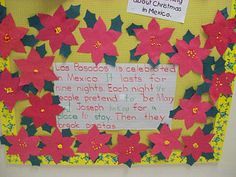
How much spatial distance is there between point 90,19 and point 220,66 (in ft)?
A: 1.32

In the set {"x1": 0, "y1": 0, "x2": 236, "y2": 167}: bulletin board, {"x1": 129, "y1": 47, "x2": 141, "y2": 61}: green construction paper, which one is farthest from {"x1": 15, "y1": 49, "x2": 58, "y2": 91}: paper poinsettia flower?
{"x1": 129, "y1": 47, "x2": 141, "y2": 61}: green construction paper

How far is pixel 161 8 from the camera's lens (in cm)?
83

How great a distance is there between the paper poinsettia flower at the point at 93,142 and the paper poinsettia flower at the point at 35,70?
208mm

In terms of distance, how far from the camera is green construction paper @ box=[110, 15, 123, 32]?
835 mm

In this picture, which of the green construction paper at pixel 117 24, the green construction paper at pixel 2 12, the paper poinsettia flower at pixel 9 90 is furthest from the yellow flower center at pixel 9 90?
the green construction paper at pixel 117 24

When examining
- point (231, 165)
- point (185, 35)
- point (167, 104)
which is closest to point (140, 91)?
point (167, 104)

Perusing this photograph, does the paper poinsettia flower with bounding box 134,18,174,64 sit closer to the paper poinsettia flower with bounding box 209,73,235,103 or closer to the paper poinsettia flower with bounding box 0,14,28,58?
→ the paper poinsettia flower with bounding box 209,73,235,103

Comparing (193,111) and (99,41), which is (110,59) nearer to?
(99,41)

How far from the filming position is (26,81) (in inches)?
34.6

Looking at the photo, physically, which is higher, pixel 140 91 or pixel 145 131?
pixel 140 91

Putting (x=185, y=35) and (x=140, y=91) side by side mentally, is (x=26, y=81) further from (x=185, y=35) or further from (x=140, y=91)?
(x=185, y=35)

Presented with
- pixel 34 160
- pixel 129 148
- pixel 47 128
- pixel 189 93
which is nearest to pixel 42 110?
pixel 47 128

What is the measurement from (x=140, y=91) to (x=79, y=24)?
27cm

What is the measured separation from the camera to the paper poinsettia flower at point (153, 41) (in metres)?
0.85
